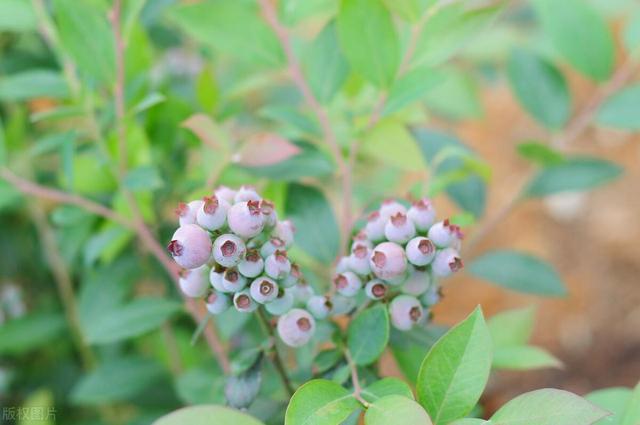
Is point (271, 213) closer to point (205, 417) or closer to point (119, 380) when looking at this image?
point (205, 417)

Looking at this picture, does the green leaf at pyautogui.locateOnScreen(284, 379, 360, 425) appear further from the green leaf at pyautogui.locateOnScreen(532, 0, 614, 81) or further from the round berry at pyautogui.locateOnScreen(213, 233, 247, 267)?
the green leaf at pyautogui.locateOnScreen(532, 0, 614, 81)

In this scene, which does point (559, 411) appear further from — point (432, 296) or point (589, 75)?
point (589, 75)

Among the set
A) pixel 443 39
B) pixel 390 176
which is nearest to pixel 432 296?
pixel 443 39

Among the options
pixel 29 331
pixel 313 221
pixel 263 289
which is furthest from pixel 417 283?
pixel 29 331

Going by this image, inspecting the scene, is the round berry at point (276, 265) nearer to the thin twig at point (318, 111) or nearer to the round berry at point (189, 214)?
the round berry at point (189, 214)

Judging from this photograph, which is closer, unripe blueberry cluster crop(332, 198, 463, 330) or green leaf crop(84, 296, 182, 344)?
unripe blueberry cluster crop(332, 198, 463, 330)

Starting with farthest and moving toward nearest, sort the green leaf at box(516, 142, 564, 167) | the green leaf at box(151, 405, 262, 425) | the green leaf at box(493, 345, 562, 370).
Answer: the green leaf at box(516, 142, 564, 167)
the green leaf at box(493, 345, 562, 370)
the green leaf at box(151, 405, 262, 425)

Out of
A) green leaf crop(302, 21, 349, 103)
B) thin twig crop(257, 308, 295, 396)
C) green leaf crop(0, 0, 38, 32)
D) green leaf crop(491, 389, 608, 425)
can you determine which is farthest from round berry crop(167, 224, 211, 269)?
green leaf crop(0, 0, 38, 32)
